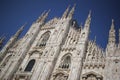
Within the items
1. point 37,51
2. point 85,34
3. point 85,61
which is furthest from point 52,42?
point 85,61

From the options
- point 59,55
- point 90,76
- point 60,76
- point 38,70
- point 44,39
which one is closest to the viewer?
point 90,76

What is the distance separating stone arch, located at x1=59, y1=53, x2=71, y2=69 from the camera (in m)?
27.5

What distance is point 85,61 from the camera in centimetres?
2608

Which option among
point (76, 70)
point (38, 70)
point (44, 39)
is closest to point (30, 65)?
point (38, 70)

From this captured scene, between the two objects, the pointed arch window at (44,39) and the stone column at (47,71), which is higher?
the pointed arch window at (44,39)

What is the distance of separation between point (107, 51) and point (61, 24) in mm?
13474

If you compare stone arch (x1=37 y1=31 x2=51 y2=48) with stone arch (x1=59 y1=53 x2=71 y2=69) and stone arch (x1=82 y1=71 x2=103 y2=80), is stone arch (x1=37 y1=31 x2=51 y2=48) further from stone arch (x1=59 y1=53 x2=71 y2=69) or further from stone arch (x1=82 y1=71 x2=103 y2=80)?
stone arch (x1=82 y1=71 x2=103 y2=80)

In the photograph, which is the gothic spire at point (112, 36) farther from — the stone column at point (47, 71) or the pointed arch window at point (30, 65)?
the pointed arch window at point (30, 65)

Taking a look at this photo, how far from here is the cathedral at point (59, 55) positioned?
961 inches

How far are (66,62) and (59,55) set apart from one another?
2.14 m

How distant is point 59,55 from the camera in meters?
29.7

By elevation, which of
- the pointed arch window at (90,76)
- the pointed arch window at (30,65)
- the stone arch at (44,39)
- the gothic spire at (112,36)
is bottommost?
the pointed arch window at (90,76)

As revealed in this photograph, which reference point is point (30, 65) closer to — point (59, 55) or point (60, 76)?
point (59, 55)

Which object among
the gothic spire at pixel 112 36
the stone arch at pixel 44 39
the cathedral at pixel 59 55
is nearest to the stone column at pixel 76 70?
the cathedral at pixel 59 55
